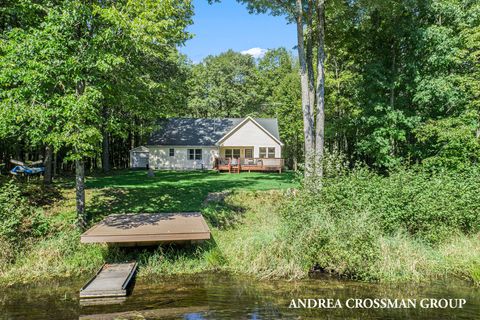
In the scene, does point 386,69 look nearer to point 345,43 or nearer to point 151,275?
point 345,43

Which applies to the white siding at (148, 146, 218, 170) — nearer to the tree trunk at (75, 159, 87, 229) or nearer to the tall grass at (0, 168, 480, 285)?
the tall grass at (0, 168, 480, 285)

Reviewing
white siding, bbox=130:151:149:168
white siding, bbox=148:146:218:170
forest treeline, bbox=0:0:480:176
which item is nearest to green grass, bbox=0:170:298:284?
forest treeline, bbox=0:0:480:176

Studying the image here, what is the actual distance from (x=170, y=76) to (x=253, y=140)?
8.78m

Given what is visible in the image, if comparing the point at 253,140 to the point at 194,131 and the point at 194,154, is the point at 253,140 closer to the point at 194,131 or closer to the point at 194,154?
the point at 194,154

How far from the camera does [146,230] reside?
30.4ft

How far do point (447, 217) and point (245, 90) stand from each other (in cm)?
3491

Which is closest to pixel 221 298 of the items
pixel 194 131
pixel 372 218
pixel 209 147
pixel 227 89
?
pixel 372 218

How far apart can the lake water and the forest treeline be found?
357cm

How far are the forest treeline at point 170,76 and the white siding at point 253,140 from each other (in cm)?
613

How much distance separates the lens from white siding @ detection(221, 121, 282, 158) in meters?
28.8

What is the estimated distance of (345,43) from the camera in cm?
2028

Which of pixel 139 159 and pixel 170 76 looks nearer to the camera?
pixel 170 76

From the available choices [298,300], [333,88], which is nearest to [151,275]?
[298,300]

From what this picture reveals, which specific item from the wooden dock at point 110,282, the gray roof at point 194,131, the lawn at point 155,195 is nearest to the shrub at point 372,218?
the lawn at point 155,195
